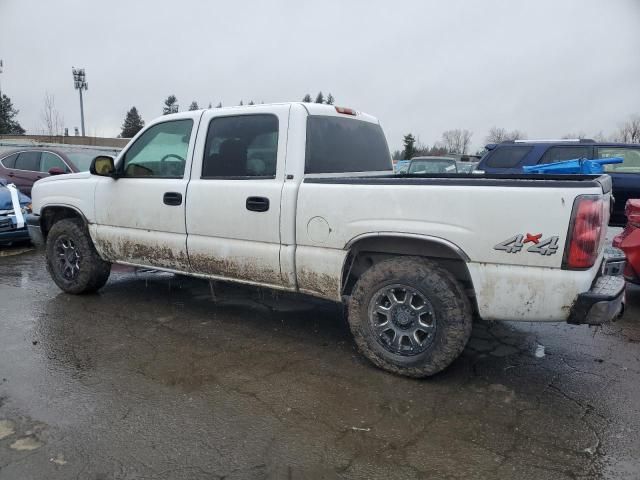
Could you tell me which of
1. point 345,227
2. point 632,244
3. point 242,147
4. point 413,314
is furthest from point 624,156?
point 242,147

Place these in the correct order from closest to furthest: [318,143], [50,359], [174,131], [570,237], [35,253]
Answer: [570,237]
[50,359]
[318,143]
[174,131]
[35,253]

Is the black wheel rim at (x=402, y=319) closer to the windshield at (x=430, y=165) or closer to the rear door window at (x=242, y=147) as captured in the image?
the rear door window at (x=242, y=147)

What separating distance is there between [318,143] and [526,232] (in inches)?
72.6

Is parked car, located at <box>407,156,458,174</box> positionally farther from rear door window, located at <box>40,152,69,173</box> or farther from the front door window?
the front door window

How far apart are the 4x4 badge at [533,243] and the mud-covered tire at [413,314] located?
1.49ft

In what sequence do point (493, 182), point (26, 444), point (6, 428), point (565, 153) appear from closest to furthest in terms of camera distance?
point (26, 444) → point (6, 428) → point (493, 182) → point (565, 153)

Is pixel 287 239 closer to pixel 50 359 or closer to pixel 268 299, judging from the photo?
pixel 268 299

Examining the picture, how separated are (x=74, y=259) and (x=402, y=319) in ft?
12.3

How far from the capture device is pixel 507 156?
896 centimetres

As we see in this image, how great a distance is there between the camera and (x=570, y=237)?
2.79m

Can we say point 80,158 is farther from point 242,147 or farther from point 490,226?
point 490,226

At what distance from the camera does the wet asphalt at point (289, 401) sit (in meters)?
2.49

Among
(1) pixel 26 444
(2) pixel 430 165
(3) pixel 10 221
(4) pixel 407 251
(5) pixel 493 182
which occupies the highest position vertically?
(2) pixel 430 165

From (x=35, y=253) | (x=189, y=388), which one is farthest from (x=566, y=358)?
(x=35, y=253)
